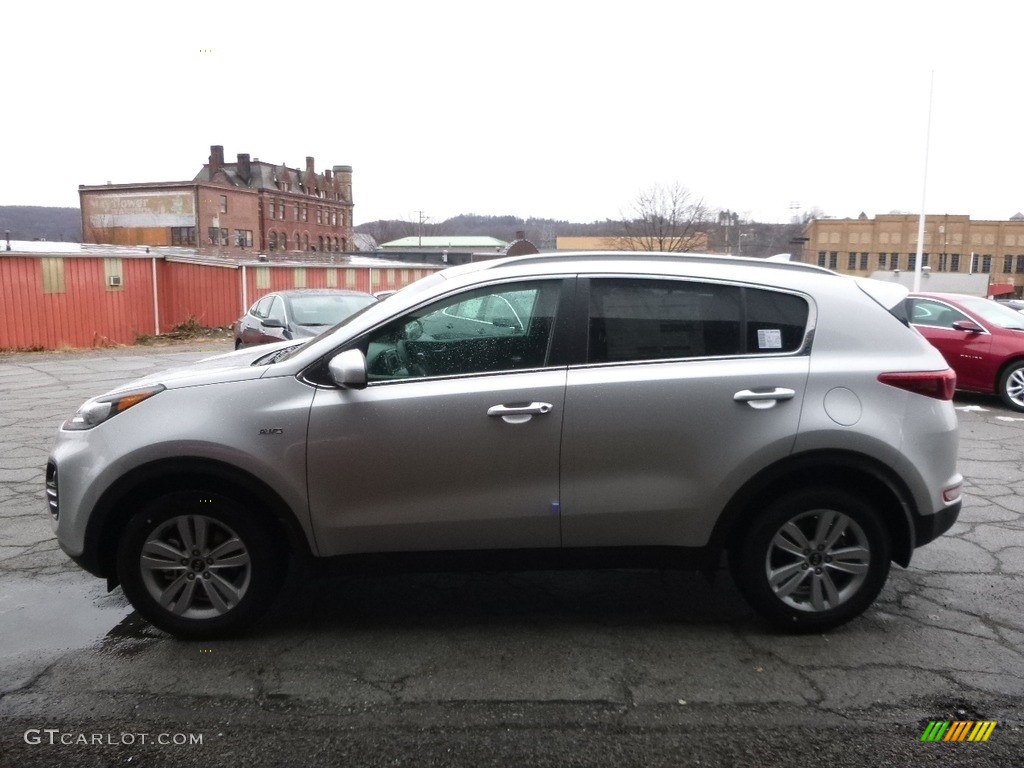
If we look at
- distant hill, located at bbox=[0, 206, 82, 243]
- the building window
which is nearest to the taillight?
distant hill, located at bbox=[0, 206, 82, 243]

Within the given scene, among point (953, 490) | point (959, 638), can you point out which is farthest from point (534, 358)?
point (959, 638)

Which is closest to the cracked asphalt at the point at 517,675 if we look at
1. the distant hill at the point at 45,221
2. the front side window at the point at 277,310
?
the front side window at the point at 277,310

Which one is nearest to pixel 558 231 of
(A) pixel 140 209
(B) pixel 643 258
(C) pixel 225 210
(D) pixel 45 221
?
(C) pixel 225 210

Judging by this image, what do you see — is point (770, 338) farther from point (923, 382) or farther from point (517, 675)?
point (517, 675)

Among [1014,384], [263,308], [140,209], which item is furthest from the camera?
[140,209]

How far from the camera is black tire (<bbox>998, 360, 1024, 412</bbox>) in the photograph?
10430mm

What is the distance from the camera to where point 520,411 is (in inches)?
147

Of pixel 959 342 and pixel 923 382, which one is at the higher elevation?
pixel 923 382

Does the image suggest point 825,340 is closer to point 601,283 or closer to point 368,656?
point 601,283

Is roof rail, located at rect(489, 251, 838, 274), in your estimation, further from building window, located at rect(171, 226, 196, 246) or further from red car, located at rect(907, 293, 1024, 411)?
building window, located at rect(171, 226, 196, 246)

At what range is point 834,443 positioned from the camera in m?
3.78

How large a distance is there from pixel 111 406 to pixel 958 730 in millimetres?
3865

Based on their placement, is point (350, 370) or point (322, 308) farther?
point (322, 308)

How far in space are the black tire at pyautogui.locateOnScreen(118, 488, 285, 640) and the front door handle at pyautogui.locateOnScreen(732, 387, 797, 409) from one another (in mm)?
2266
